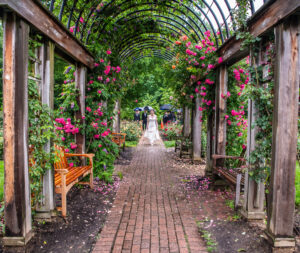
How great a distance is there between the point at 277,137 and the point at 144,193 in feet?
9.62

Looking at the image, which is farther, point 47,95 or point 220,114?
point 220,114

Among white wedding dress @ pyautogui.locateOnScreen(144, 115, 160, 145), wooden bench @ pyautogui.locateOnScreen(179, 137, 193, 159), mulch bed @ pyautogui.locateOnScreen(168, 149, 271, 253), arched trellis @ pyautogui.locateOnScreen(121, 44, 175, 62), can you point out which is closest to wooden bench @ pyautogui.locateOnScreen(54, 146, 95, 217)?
mulch bed @ pyautogui.locateOnScreen(168, 149, 271, 253)

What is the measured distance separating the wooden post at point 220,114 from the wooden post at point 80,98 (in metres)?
2.91

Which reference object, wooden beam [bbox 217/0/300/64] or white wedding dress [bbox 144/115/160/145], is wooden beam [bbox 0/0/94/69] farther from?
white wedding dress [bbox 144/115/160/145]

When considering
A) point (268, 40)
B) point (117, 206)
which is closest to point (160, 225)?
point (117, 206)

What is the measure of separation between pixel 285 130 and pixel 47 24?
10.5 ft

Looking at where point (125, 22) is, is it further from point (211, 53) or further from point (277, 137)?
point (277, 137)

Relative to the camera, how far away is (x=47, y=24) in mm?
→ 3061

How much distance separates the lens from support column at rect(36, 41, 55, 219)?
3184 millimetres

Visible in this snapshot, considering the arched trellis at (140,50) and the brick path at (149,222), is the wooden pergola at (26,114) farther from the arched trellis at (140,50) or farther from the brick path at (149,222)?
the arched trellis at (140,50)

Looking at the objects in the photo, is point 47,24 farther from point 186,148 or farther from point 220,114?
point 186,148

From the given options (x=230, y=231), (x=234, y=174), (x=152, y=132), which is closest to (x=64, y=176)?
(x=230, y=231)

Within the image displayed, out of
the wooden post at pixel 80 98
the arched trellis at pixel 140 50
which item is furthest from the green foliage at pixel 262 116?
the arched trellis at pixel 140 50

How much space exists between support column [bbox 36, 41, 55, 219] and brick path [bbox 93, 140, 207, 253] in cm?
87
